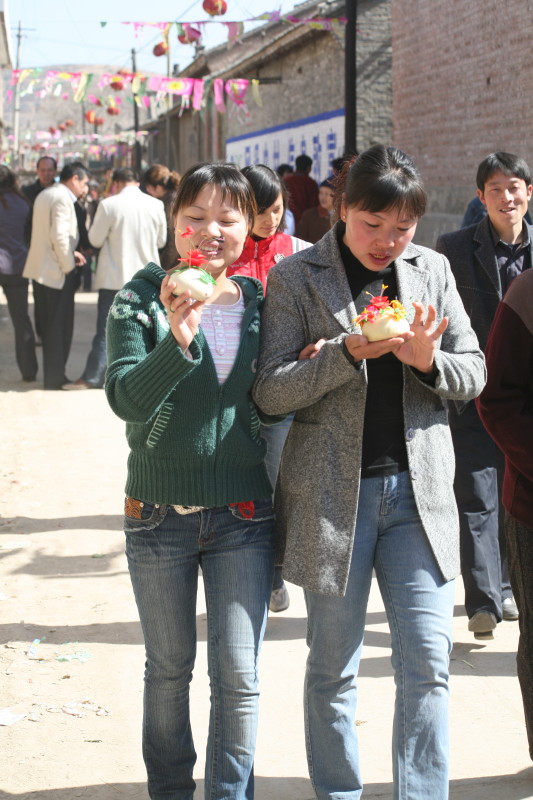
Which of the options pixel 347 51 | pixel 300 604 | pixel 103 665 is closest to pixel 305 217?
Result: pixel 347 51

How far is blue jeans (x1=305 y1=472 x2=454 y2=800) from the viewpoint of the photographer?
282 centimetres

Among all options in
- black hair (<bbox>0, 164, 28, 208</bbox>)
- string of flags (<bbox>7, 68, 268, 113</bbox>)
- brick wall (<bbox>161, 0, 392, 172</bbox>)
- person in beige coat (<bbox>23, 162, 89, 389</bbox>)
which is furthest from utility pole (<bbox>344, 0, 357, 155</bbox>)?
string of flags (<bbox>7, 68, 268, 113</bbox>)

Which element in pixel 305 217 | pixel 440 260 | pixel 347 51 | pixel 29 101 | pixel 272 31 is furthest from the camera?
pixel 29 101

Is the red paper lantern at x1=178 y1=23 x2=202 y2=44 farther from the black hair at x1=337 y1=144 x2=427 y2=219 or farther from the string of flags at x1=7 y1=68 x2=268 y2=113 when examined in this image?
the black hair at x1=337 y1=144 x2=427 y2=219

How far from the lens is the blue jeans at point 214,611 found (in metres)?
2.80

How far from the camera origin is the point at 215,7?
15656 mm

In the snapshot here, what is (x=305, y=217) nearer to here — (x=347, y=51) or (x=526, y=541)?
(x=347, y=51)

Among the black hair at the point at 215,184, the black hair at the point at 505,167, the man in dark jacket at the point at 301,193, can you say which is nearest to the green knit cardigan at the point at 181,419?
the black hair at the point at 215,184

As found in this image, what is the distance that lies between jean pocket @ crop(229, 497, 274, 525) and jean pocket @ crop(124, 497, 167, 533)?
19 centimetres

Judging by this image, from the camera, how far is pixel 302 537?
291 centimetres

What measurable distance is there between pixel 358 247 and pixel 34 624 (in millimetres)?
2843

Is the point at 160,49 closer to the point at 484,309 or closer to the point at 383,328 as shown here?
the point at 484,309

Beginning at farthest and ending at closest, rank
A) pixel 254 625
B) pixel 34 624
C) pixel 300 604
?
1. pixel 300 604
2. pixel 34 624
3. pixel 254 625

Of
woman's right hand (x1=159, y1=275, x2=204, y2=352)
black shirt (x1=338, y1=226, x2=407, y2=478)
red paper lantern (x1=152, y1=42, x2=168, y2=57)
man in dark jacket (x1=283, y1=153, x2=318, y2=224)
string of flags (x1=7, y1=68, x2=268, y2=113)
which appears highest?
red paper lantern (x1=152, y1=42, x2=168, y2=57)
